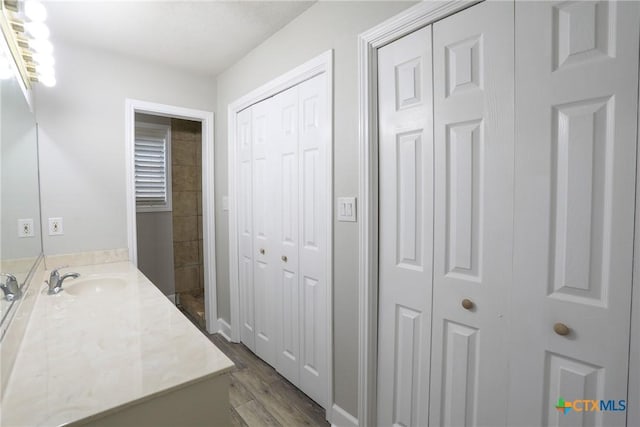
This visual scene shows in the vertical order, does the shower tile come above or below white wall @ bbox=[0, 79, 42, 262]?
below

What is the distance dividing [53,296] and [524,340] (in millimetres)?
2161

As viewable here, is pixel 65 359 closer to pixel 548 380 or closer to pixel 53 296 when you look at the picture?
pixel 53 296

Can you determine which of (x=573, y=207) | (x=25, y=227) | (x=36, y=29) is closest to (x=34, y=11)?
(x=36, y=29)

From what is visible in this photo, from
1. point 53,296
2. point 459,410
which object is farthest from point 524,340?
point 53,296

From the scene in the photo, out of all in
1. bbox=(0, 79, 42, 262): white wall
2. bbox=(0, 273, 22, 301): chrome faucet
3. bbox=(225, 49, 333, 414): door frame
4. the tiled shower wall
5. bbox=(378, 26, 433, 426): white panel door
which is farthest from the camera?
the tiled shower wall

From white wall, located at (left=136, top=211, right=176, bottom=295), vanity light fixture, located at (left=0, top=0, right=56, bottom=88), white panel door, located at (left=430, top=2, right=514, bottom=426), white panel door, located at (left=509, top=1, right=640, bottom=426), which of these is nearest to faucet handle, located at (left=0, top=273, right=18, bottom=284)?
vanity light fixture, located at (left=0, top=0, right=56, bottom=88)

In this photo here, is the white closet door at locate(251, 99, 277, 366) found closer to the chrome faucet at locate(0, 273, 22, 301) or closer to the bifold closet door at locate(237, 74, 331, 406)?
the bifold closet door at locate(237, 74, 331, 406)

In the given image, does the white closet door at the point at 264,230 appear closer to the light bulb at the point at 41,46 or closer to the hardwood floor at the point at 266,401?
the hardwood floor at the point at 266,401

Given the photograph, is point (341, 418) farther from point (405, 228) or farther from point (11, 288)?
point (11, 288)

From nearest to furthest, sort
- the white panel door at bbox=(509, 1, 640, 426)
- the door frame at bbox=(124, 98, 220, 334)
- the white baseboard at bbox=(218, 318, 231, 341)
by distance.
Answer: the white panel door at bbox=(509, 1, 640, 426) < the door frame at bbox=(124, 98, 220, 334) < the white baseboard at bbox=(218, 318, 231, 341)

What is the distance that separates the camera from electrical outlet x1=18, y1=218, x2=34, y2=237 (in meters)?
1.39

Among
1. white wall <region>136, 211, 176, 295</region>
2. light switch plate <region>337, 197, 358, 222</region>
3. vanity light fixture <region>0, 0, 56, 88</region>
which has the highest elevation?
vanity light fixture <region>0, 0, 56, 88</region>

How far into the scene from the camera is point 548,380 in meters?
1.03

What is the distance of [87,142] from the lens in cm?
228
